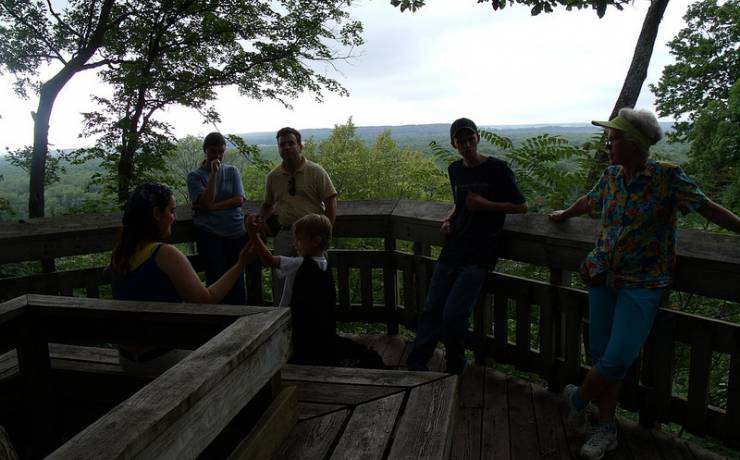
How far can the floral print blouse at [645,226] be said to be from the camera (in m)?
2.12

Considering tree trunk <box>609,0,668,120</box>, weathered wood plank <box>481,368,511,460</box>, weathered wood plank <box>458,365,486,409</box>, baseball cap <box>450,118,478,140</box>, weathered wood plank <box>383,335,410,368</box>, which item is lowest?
weathered wood plank <box>383,335,410,368</box>

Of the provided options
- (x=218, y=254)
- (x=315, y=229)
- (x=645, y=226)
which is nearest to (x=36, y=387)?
(x=315, y=229)

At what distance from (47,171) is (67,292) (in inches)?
331

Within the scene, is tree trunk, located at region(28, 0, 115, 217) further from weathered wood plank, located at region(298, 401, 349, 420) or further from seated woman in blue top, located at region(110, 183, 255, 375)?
weathered wood plank, located at region(298, 401, 349, 420)

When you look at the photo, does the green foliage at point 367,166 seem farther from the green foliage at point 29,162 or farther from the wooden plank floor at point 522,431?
the wooden plank floor at point 522,431

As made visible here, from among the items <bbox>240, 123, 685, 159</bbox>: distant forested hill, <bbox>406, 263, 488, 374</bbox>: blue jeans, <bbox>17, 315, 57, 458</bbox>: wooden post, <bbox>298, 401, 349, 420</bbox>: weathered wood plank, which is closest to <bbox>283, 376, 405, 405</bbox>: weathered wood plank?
<bbox>298, 401, 349, 420</bbox>: weathered wood plank

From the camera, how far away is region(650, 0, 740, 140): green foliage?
19.8 meters

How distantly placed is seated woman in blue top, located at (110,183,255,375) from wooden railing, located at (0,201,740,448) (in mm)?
1495

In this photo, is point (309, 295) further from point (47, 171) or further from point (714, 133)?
point (714, 133)

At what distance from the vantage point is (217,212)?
143 inches

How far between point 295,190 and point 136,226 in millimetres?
1523

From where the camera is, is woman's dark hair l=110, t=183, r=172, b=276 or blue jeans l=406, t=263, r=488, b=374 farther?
blue jeans l=406, t=263, r=488, b=374

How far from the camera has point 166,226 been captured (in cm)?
213

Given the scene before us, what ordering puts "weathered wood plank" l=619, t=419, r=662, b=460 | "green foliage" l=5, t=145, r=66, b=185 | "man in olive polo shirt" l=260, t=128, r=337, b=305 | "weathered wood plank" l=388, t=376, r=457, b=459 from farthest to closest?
"green foliage" l=5, t=145, r=66, b=185, "man in olive polo shirt" l=260, t=128, r=337, b=305, "weathered wood plank" l=619, t=419, r=662, b=460, "weathered wood plank" l=388, t=376, r=457, b=459
